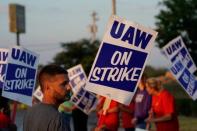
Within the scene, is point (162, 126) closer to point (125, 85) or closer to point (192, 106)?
point (125, 85)

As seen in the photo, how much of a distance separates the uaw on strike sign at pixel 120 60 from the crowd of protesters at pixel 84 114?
0.82ft

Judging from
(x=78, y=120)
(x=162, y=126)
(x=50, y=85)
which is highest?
(x=50, y=85)

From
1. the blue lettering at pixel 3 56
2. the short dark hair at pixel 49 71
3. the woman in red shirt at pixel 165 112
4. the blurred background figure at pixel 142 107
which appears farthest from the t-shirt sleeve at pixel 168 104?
the short dark hair at pixel 49 71

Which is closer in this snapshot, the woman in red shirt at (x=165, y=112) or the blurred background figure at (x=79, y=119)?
the woman in red shirt at (x=165, y=112)

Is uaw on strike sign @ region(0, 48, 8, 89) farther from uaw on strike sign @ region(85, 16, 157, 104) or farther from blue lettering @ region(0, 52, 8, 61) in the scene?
uaw on strike sign @ region(85, 16, 157, 104)

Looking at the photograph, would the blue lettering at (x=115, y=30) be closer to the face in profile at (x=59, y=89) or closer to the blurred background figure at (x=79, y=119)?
the face in profile at (x=59, y=89)

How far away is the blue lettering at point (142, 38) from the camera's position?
7324 millimetres

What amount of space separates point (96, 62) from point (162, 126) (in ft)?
10.3

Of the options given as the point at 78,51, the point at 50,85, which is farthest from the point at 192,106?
the point at 78,51

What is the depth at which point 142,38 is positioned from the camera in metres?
7.35

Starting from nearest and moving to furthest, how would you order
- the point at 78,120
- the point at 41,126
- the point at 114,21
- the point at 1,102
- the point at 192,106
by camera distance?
the point at 41,126 → the point at 114,21 → the point at 1,102 → the point at 78,120 → the point at 192,106

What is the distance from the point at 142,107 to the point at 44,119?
25.5ft

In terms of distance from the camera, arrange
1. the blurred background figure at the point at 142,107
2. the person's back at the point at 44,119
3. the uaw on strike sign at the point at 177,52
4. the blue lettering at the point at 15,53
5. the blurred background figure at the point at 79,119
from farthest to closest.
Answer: the blurred background figure at the point at 79,119 < the uaw on strike sign at the point at 177,52 < the blurred background figure at the point at 142,107 < the blue lettering at the point at 15,53 < the person's back at the point at 44,119

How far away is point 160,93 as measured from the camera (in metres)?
10.1
